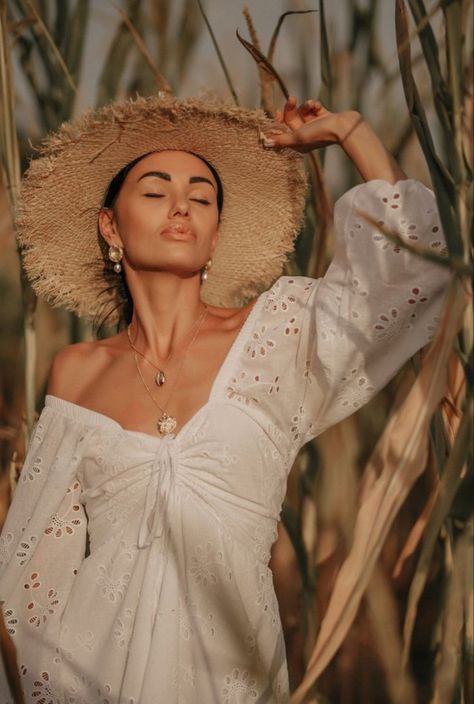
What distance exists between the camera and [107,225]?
5.38ft

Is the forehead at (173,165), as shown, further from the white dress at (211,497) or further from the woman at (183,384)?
the white dress at (211,497)

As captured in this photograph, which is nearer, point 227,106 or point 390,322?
point 390,322

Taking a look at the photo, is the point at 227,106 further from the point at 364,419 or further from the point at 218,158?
the point at 364,419

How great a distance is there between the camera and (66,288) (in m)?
1.68

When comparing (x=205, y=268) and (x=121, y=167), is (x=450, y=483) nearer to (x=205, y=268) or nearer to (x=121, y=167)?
(x=205, y=268)

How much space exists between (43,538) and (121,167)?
536 mm

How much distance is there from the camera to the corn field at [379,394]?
835 millimetres

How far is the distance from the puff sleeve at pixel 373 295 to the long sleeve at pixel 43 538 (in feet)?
1.23

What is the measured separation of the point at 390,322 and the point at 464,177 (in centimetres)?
44

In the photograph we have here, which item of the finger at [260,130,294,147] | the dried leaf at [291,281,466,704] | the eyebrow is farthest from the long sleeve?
the dried leaf at [291,281,466,704]

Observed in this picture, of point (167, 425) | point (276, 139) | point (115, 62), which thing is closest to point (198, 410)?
point (167, 425)

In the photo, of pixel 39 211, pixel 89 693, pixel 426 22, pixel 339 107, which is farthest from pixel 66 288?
pixel 426 22

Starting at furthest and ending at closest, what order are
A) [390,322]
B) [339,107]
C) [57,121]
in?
[57,121], [339,107], [390,322]

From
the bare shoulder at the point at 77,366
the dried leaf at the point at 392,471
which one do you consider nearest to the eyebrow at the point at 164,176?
the bare shoulder at the point at 77,366
